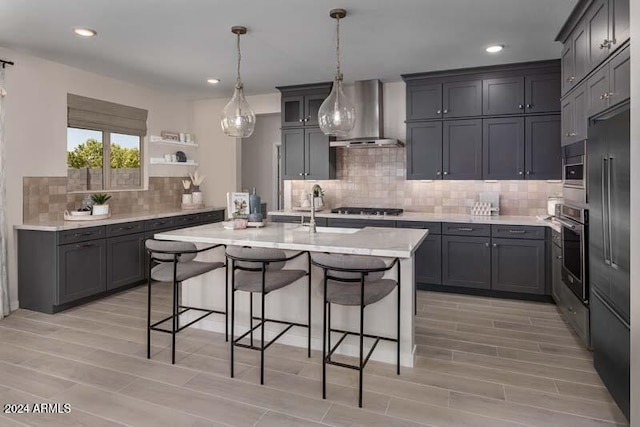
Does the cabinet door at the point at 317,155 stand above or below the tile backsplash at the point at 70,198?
above

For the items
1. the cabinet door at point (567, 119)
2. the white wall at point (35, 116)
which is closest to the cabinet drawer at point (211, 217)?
the white wall at point (35, 116)

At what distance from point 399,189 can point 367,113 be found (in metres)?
1.10

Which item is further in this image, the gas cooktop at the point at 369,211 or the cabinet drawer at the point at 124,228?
the gas cooktop at the point at 369,211

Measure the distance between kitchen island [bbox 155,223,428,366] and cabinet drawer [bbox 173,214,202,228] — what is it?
6.51 ft

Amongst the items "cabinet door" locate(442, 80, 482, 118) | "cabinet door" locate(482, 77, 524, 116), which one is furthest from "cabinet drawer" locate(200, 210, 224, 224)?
"cabinet door" locate(482, 77, 524, 116)

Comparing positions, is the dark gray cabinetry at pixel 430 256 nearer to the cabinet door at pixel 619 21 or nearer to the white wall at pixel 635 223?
the cabinet door at pixel 619 21

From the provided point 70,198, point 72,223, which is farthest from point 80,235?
point 70,198

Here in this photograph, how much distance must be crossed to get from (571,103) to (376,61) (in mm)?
1976

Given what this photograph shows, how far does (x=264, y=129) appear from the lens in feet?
27.7

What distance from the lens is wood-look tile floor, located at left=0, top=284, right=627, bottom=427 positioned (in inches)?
93.3

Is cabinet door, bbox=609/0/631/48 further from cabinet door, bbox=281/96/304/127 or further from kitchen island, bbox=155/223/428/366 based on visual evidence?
cabinet door, bbox=281/96/304/127

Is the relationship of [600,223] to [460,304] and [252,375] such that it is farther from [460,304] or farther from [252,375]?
[252,375]

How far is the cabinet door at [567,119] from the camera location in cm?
374

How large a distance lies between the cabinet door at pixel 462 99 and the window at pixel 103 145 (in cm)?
407
